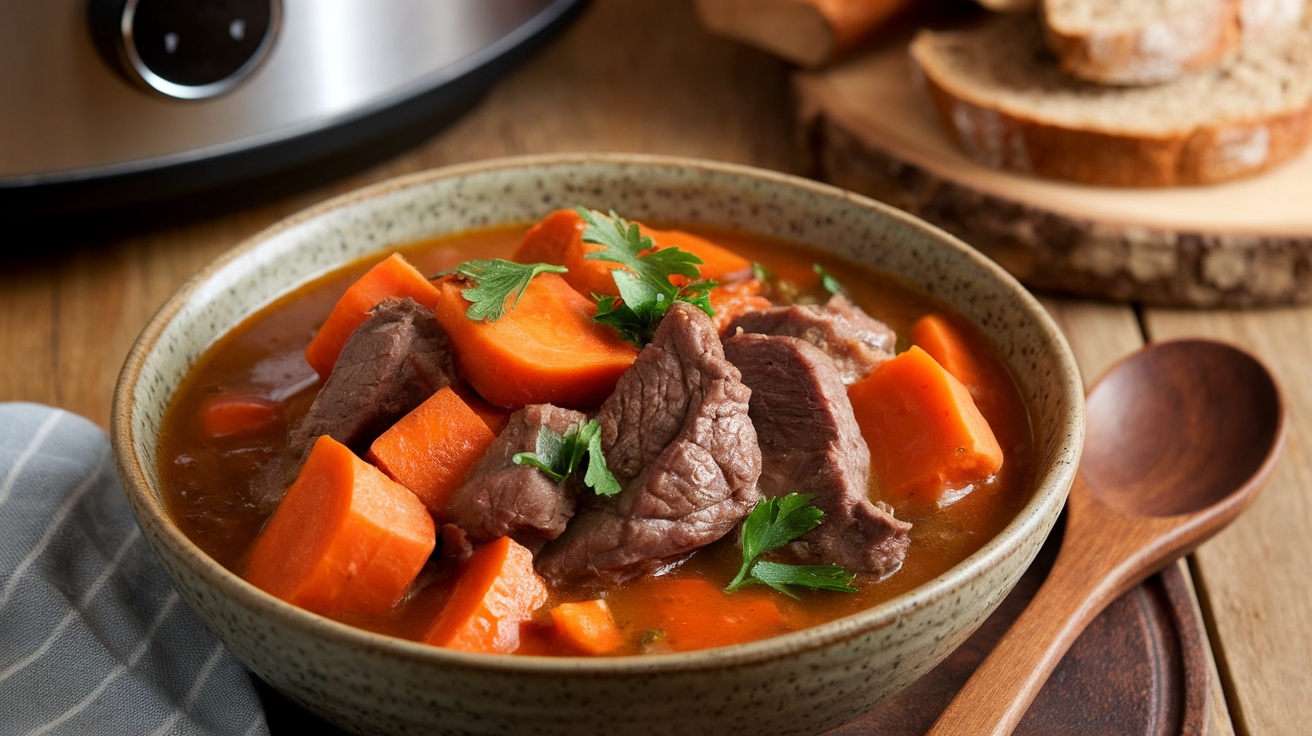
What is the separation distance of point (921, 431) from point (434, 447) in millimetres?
890

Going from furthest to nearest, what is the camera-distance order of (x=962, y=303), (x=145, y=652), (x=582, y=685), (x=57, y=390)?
(x=57, y=390) < (x=962, y=303) < (x=145, y=652) < (x=582, y=685)

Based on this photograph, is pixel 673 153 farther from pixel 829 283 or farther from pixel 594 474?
pixel 594 474

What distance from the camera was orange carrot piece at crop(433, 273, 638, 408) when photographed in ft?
7.34

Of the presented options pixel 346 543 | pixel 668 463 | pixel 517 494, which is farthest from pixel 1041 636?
pixel 346 543

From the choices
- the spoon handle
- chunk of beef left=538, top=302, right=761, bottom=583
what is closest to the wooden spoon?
the spoon handle

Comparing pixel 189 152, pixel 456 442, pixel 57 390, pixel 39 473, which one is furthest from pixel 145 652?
pixel 189 152

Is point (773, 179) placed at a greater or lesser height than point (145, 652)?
greater

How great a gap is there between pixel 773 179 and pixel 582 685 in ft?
5.22

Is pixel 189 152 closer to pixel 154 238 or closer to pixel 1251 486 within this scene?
pixel 154 238

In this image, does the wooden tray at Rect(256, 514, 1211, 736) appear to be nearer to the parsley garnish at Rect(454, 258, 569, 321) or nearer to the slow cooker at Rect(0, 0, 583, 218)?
the parsley garnish at Rect(454, 258, 569, 321)

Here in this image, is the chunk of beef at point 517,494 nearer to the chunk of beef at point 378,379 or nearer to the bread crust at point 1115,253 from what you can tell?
the chunk of beef at point 378,379

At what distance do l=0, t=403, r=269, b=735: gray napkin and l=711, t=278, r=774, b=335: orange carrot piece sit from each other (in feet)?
3.84

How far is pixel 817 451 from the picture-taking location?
86.0 inches

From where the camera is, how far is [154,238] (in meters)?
4.09
